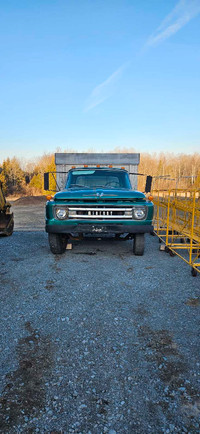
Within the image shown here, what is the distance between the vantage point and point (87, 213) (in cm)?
540

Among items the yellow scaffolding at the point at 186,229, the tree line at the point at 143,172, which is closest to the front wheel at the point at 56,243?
the yellow scaffolding at the point at 186,229

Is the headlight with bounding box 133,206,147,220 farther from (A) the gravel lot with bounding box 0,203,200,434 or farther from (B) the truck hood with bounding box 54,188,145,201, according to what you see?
(A) the gravel lot with bounding box 0,203,200,434

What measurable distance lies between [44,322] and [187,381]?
5.34 ft

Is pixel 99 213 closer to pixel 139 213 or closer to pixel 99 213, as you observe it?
pixel 99 213

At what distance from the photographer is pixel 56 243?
580 centimetres

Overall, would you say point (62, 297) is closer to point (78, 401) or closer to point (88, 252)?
point (78, 401)

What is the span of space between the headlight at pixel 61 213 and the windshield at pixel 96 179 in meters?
1.28

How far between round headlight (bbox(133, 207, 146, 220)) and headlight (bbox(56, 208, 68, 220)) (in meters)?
1.43

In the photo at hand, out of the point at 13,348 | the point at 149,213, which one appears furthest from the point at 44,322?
the point at 149,213

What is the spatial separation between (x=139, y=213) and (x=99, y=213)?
83 centimetres

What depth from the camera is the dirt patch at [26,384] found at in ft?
5.83

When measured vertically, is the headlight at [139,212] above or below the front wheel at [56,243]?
above

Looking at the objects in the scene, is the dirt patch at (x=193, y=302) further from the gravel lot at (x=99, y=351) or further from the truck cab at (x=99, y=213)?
the truck cab at (x=99, y=213)

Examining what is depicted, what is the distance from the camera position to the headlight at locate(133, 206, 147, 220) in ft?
17.6
